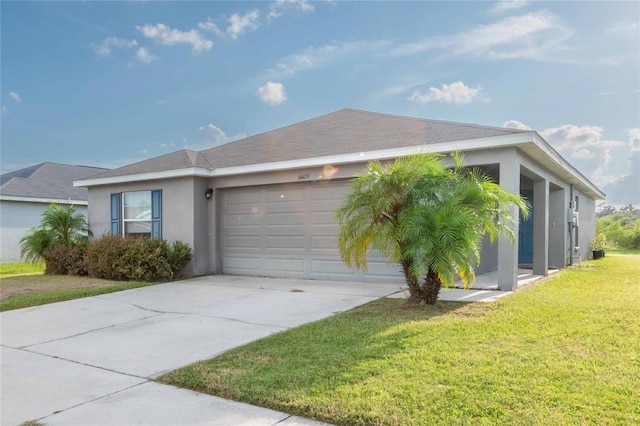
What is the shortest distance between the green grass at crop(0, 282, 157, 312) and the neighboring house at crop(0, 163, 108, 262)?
10331 mm

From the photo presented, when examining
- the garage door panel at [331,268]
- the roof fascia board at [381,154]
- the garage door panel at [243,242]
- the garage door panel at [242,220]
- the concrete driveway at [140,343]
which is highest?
the roof fascia board at [381,154]

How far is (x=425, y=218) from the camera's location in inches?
247

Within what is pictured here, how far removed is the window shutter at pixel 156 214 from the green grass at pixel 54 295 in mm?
2553

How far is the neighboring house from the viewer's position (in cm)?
1736

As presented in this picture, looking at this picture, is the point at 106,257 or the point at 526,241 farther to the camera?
the point at 526,241

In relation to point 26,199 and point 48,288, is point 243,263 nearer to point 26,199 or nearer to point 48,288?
point 48,288

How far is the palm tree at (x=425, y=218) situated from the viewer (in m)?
6.09

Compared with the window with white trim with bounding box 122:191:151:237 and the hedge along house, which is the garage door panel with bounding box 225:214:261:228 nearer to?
the hedge along house

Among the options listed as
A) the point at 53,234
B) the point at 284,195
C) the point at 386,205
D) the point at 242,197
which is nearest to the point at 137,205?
the point at 53,234

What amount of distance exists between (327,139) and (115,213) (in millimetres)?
7230

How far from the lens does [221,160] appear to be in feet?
40.9

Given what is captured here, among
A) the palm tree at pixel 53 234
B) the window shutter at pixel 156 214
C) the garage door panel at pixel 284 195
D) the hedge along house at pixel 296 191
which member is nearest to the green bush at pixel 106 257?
the window shutter at pixel 156 214

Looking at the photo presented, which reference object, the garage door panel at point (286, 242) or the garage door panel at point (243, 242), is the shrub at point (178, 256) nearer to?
the garage door panel at point (243, 242)

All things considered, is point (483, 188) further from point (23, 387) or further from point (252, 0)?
point (252, 0)
